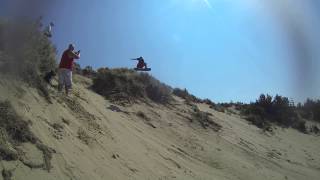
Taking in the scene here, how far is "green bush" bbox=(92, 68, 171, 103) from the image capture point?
23453 millimetres

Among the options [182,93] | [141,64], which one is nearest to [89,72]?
[141,64]

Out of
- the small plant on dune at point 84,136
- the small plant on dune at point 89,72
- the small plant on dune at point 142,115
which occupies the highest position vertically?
the small plant on dune at point 89,72

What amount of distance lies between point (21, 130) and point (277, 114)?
24690mm

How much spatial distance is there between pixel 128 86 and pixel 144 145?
6432 millimetres

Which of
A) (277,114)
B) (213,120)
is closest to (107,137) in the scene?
(213,120)

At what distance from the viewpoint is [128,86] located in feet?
78.9

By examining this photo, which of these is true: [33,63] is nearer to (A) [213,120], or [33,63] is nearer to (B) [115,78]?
(B) [115,78]

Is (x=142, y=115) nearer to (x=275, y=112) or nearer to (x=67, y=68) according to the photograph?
(x=67, y=68)

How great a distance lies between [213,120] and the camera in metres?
26.1

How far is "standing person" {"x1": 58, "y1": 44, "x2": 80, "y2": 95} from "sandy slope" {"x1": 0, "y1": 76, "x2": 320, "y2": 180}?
560 mm

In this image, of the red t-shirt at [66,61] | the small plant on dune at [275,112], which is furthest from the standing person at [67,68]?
the small plant on dune at [275,112]

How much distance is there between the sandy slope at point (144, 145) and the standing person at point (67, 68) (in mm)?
560

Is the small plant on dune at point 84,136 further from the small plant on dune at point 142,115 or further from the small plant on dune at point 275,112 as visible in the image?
the small plant on dune at point 275,112

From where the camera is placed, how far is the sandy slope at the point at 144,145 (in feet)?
43.7
